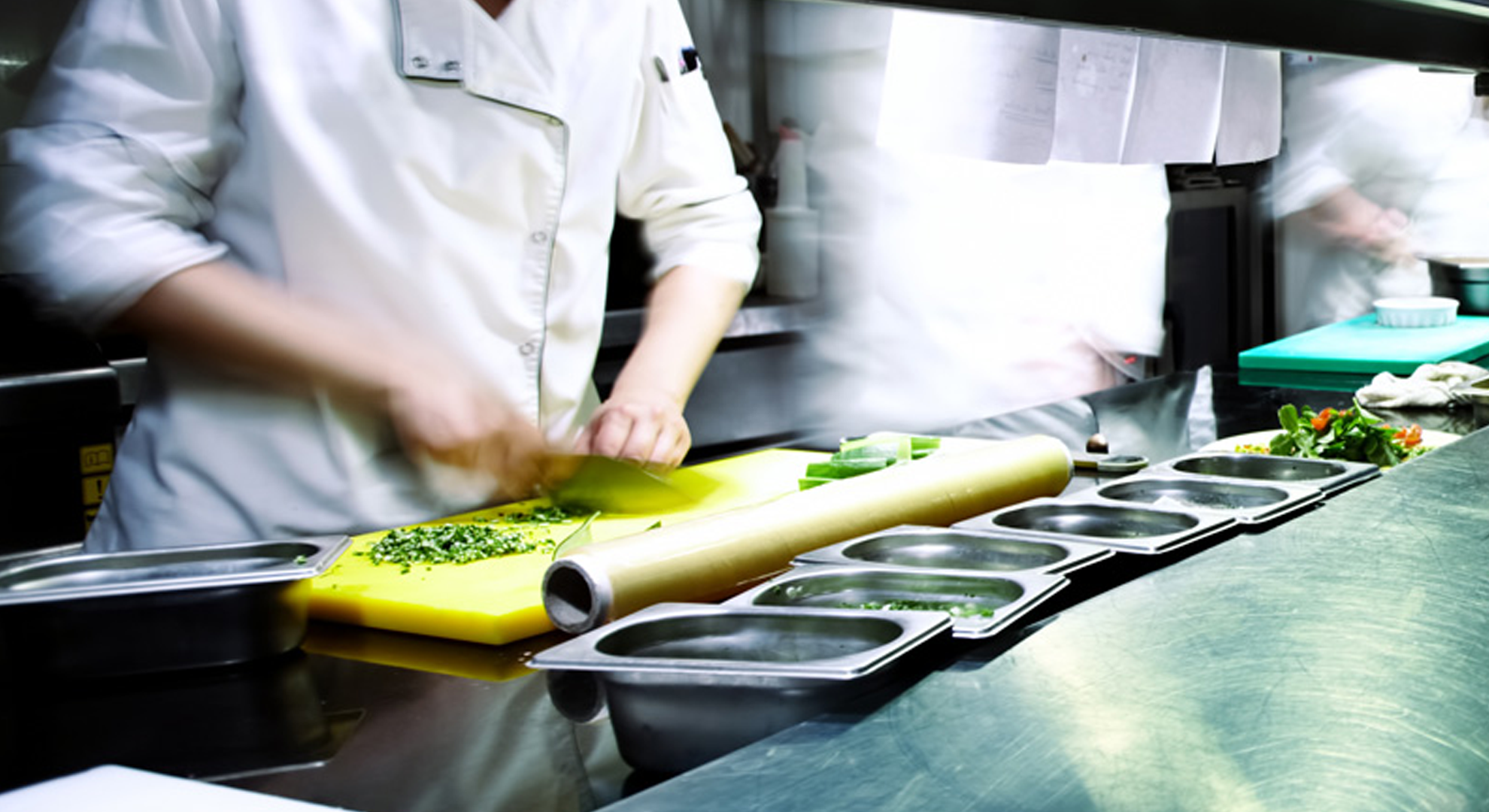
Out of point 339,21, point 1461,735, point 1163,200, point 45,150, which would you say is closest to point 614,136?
point 339,21

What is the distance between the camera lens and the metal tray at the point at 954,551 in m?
1.10

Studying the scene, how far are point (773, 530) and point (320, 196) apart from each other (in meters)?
0.94

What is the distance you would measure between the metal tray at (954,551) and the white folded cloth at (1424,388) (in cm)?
139

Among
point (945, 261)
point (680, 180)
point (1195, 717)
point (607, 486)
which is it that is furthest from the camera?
point (945, 261)

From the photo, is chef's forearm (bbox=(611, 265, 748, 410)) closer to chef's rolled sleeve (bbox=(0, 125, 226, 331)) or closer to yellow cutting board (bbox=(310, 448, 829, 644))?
yellow cutting board (bbox=(310, 448, 829, 644))

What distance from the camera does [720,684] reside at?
0.77 meters

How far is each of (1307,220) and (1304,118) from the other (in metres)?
0.37

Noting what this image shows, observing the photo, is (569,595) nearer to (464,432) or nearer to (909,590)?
(909,590)

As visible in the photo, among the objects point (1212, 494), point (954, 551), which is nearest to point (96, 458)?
point (954, 551)

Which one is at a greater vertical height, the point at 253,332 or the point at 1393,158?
the point at 1393,158

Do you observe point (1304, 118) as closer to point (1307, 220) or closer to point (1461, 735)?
point (1307, 220)

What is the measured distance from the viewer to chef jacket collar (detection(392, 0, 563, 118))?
1.79 metres

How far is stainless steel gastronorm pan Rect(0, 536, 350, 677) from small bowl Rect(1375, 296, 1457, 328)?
316 centimetres

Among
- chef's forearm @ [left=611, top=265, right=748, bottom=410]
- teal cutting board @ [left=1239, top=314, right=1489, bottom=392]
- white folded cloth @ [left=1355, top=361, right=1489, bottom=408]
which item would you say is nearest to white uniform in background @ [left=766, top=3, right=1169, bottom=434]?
teal cutting board @ [left=1239, top=314, right=1489, bottom=392]
